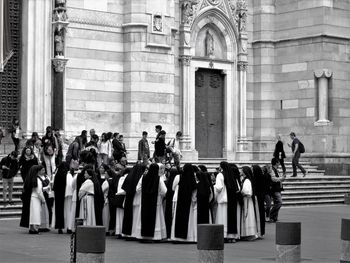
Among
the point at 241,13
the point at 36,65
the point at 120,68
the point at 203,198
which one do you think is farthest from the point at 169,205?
the point at 241,13

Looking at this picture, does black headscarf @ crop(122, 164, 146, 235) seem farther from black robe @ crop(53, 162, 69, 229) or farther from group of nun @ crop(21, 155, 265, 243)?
black robe @ crop(53, 162, 69, 229)

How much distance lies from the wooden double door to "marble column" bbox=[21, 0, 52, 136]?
24.2 ft

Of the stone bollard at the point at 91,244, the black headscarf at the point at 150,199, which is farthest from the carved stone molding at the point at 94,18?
the stone bollard at the point at 91,244

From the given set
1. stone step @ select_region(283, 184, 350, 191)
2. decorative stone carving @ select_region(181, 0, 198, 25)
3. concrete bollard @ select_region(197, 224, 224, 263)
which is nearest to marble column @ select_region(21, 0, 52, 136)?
decorative stone carving @ select_region(181, 0, 198, 25)

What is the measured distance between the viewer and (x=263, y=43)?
37.1m

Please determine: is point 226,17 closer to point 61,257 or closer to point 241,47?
point 241,47

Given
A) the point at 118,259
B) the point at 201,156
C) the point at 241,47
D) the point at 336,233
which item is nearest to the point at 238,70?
the point at 241,47

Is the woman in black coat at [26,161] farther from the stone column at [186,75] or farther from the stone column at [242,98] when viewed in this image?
the stone column at [242,98]

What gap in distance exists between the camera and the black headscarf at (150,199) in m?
19.2

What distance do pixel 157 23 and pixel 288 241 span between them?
19.2 meters

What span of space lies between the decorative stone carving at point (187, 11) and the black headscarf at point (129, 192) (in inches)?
616

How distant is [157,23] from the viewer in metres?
32.2

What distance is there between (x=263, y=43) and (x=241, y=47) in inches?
42.6

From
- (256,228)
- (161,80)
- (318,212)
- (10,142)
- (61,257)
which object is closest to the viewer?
(61,257)
